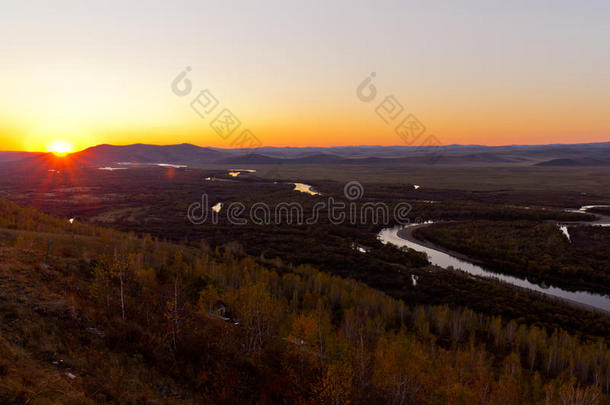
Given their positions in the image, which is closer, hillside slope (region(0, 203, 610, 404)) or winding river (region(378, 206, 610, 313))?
hillside slope (region(0, 203, 610, 404))

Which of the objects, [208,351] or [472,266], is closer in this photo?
[208,351]

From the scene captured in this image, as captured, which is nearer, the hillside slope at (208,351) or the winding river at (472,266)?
the hillside slope at (208,351)

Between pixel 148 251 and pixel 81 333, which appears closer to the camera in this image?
pixel 81 333

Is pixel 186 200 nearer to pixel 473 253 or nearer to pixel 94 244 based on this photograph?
pixel 94 244

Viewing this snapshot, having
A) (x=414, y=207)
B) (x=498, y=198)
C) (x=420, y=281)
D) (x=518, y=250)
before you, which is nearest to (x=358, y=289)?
(x=420, y=281)

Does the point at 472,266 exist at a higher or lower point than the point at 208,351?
lower

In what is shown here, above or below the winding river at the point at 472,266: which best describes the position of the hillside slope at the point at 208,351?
above

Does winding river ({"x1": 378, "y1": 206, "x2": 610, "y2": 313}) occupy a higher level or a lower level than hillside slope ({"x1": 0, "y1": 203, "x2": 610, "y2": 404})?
lower

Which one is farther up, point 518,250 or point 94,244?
point 94,244
